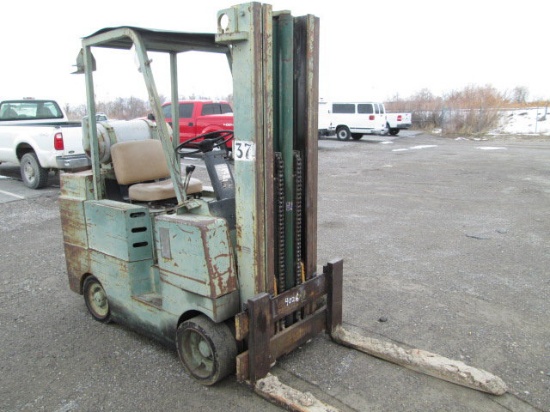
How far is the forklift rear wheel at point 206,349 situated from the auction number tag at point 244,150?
109 cm

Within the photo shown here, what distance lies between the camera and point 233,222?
3.38m

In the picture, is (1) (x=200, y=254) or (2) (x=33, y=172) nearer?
(1) (x=200, y=254)

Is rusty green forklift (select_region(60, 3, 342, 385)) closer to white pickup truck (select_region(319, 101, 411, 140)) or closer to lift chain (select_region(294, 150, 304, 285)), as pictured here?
lift chain (select_region(294, 150, 304, 285))

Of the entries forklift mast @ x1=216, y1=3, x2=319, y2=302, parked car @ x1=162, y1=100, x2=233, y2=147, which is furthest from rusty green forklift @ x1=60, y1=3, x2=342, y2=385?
parked car @ x1=162, y1=100, x2=233, y2=147

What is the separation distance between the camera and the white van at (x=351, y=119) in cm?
2370

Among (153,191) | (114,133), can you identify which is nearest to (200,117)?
(114,133)

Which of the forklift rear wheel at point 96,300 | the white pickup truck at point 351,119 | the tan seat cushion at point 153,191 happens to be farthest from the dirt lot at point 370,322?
the white pickup truck at point 351,119

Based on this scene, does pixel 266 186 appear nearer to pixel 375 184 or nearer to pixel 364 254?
pixel 364 254

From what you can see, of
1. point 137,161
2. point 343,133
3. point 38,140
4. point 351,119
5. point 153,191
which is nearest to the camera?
point 153,191

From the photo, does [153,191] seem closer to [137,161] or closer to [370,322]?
[137,161]

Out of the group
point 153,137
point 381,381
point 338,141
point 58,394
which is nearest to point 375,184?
point 153,137

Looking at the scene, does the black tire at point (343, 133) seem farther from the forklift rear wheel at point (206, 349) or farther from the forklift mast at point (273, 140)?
the forklift rear wheel at point (206, 349)

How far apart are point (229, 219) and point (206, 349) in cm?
89

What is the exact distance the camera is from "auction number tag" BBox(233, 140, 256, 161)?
2.87 metres
